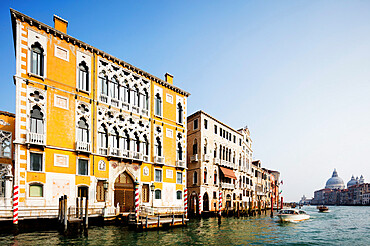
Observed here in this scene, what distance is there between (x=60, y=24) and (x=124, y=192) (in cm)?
1279

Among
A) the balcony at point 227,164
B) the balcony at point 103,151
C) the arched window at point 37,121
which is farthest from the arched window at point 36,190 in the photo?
the balcony at point 227,164

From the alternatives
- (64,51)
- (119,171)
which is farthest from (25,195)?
(64,51)

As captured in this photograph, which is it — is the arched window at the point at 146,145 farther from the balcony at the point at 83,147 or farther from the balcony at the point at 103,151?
the balcony at the point at 83,147

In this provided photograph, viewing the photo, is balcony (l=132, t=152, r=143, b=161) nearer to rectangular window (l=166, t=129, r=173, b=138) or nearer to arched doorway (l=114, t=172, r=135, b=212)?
arched doorway (l=114, t=172, r=135, b=212)

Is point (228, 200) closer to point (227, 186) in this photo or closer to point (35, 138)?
point (227, 186)

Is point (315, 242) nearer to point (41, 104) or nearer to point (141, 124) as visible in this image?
point (141, 124)

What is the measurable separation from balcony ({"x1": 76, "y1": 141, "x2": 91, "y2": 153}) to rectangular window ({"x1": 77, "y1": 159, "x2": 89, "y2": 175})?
2.35 ft

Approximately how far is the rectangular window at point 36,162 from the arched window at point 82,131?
302 centimetres

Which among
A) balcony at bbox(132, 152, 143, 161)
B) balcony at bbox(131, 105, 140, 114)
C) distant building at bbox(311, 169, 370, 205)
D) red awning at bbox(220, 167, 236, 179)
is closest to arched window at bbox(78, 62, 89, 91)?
balcony at bbox(131, 105, 140, 114)

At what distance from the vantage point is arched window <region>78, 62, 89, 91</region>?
20.9 meters

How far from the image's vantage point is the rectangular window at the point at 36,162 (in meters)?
17.5

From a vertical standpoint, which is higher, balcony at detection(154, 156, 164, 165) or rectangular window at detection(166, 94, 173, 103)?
rectangular window at detection(166, 94, 173, 103)

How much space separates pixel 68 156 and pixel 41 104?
3.63 m

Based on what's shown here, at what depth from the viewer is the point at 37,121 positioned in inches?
715
